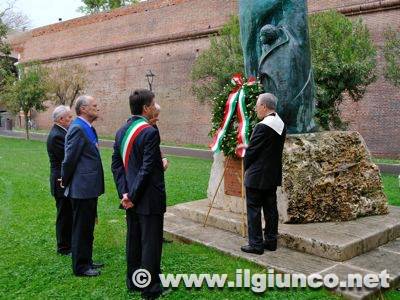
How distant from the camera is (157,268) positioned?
384cm

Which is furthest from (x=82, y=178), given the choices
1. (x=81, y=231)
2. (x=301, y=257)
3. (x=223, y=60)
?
(x=223, y=60)

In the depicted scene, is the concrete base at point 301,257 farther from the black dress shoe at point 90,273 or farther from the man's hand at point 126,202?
the man's hand at point 126,202

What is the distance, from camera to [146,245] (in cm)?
379

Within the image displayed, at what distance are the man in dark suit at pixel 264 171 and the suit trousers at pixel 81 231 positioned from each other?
1645 millimetres

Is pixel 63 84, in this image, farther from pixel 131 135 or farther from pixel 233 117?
pixel 131 135

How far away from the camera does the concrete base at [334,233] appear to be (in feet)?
15.1

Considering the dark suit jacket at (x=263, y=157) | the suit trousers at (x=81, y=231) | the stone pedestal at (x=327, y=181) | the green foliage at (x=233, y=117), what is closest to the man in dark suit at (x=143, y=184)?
the suit trousers at (x=81, y=231)

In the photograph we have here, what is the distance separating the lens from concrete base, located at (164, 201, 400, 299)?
4.23m

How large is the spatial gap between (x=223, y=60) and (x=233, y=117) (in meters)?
11.2

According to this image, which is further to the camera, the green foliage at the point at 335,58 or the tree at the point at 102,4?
the tree at the point at 102,4

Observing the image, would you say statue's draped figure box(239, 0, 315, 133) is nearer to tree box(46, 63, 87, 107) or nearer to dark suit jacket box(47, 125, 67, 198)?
dark suit jacket box(47, 125, 67, 198)

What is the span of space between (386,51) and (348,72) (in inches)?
63.1

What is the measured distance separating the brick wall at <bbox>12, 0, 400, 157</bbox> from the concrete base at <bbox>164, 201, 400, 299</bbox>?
41.3 ft

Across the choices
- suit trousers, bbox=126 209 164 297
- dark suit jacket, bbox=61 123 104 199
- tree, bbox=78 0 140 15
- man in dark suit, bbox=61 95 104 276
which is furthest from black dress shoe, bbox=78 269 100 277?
tree, bbox=78 0 140 15
